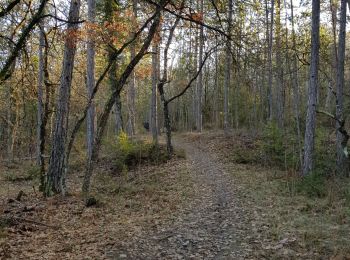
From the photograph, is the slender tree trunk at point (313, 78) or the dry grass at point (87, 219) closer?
the dry grass at point (87, 219)

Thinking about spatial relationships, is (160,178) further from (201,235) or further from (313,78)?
(201,235)

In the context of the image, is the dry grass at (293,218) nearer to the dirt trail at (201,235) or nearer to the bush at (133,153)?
the dirt trail at (201,235)

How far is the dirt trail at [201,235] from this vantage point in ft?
19.5

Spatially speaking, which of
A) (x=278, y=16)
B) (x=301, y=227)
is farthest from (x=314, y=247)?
(x=278, y=16)

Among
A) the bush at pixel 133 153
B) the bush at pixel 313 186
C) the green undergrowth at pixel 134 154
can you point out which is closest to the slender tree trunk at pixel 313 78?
the bush at pixel 313 186

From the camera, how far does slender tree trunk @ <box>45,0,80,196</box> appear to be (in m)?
9.98

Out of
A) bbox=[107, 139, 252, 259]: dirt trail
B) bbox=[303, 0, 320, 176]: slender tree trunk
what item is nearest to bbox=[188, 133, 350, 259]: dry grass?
bbox=[107, 139, 252, 259]: dirt trail

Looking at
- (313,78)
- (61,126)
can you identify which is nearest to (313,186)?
(313,78)

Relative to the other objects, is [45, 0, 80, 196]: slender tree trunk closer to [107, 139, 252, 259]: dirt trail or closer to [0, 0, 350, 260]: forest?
[0, 0, 350, 260]: forest

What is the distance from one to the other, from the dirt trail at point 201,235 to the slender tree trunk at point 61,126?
367 centimetres

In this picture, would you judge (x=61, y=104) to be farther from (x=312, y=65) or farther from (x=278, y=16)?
(x=278, y=16)

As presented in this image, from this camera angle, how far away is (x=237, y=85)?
2933 centimetres

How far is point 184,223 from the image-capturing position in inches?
305

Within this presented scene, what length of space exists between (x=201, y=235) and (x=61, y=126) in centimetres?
524
